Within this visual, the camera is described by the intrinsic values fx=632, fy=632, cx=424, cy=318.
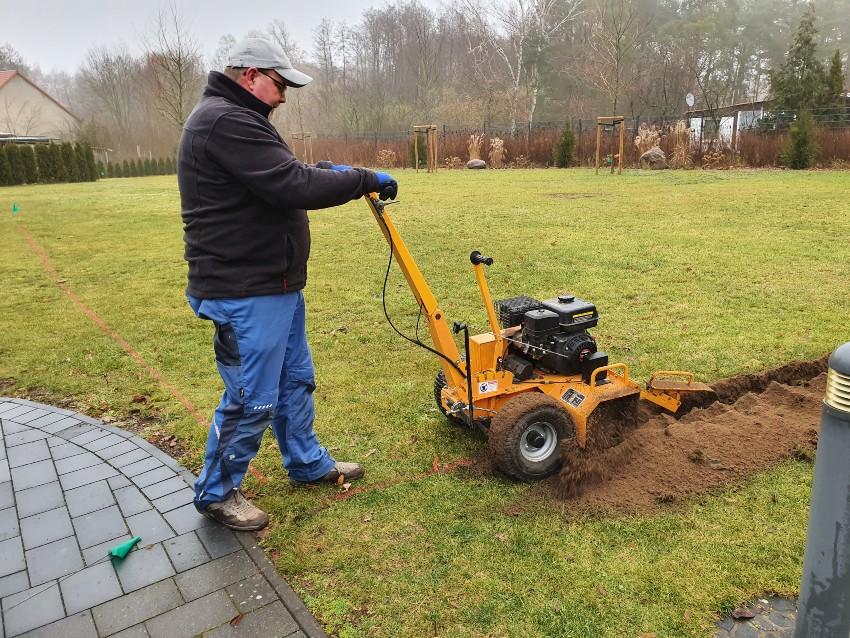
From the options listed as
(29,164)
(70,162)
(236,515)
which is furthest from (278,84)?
(70,162)

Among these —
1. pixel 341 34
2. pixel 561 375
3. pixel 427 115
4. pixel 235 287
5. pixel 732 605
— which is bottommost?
pixel 732 605

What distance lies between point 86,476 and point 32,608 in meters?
1.09

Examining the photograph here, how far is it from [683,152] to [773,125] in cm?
509

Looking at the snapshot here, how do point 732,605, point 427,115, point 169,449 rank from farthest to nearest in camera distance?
point 427,115 < point 169,449 < point 732,605

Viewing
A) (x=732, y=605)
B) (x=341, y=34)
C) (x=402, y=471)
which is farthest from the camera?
(x=341, y=34)

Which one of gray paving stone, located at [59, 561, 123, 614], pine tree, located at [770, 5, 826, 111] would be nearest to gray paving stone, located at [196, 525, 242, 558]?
gray paving stone, located at [59, 561, 123, 614]

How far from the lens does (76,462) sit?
3.79 metres

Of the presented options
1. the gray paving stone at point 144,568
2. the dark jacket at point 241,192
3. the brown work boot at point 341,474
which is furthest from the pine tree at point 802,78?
the gray paving stone at point 144,568

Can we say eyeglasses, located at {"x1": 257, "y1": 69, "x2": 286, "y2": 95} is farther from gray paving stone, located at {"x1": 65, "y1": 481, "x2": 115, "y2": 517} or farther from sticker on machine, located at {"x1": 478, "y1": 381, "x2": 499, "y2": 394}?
gray paving stone, located at {"x1": 65, "y1": 481, "x2": 115, "y2": 517}

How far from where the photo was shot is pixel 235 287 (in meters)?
2.77

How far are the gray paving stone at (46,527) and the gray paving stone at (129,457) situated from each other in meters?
0.48

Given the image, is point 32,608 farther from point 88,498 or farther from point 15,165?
point 15,165

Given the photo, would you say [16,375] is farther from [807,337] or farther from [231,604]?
[807,337]

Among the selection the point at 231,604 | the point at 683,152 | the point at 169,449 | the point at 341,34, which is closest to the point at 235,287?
the point at 231,604
